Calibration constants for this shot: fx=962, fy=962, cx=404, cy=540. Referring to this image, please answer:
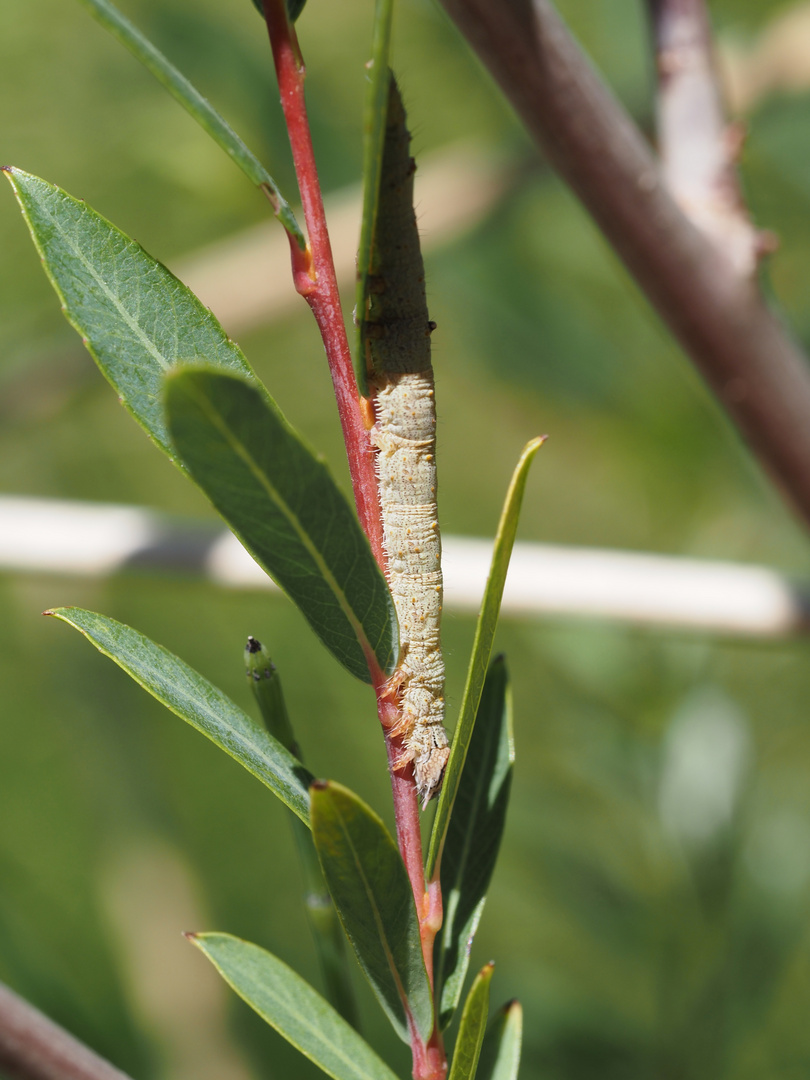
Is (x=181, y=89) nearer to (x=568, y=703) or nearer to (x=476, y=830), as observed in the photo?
(x=476, y=830)

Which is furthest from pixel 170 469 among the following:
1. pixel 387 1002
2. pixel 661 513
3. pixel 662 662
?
pixel 387 1002

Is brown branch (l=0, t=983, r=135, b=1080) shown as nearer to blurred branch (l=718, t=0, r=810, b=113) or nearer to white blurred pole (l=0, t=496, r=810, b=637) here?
white blurred pole (l=0, t=496, r=810, b=637)

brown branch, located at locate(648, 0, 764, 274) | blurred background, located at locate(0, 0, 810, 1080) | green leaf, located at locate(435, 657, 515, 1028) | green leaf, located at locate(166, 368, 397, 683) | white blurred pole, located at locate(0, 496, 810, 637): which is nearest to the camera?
green leaf, located at locate(166, 368, 397, 683)

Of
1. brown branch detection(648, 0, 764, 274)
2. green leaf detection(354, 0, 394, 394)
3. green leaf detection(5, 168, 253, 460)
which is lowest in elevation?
green leaf detection(5, 168, 253, 460)

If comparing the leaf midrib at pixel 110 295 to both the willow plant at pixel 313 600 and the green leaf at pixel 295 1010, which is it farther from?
the green leaf at pixel 295 1010

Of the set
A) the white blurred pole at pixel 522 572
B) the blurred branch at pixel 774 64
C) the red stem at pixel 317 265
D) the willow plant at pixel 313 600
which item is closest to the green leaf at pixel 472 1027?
the willow plant at pixel 313 600

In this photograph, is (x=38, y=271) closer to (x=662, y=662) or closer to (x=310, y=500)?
(x=662, y=662)

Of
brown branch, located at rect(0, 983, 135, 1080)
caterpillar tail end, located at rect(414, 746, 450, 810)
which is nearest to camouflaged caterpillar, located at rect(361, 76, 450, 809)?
caterpillar tail end, located at rect(414, 746, 450, 810)
